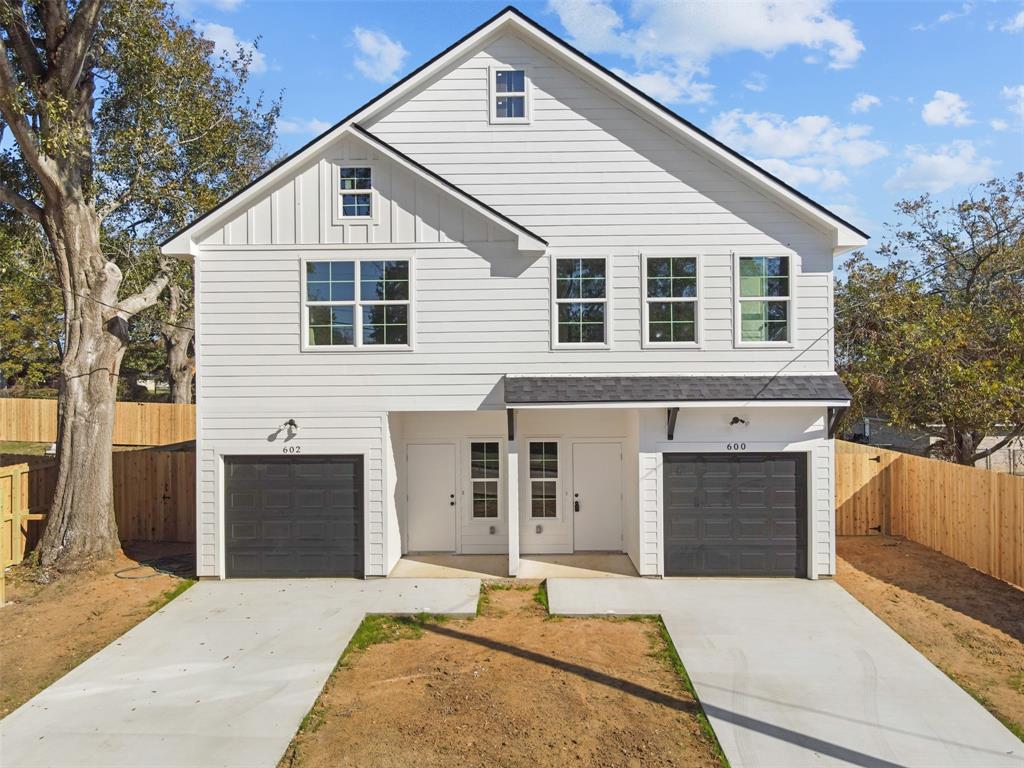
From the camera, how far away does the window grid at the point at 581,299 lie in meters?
9.97

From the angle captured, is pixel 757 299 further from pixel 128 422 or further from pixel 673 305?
pixel 128 422

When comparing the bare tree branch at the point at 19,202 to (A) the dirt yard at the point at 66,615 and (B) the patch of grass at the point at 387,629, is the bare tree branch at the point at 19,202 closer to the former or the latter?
(A) the dirt yard at the point at 66,615

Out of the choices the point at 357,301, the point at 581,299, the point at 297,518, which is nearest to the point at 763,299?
the point at 581,299

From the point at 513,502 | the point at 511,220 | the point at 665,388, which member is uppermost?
the point at 511,220

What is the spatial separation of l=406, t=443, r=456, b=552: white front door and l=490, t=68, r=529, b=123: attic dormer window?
606 cm

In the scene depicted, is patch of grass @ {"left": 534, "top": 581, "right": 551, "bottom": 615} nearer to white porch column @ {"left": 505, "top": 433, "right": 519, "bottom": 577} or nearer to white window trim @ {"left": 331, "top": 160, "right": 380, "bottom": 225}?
white porch column @ {"left": 505, "top": 433, "right": 519, "bottom": 577}

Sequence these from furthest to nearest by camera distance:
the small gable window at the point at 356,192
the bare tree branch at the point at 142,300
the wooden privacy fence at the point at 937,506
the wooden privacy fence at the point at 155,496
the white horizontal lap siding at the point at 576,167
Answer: the wooden privacy fence at the point at 155,496 < the bare tree branch at the point at 142,300 < the white horizontal lap siding at the point at 576,167 < the small gable window at the point at 356,192 < the wooden privacy fence at the point at 937,506

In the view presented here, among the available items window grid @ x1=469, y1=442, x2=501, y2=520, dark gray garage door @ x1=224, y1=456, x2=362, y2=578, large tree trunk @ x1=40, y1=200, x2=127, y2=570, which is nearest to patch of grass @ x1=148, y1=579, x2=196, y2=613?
dark gray garage door @ x1=224, y1=456, x2=362, y2=578

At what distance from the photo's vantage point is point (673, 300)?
9.92 m

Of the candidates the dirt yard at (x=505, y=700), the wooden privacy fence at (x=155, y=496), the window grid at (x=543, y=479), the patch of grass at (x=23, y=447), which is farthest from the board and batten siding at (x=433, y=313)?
the patch of grass at (x=23, y=447)

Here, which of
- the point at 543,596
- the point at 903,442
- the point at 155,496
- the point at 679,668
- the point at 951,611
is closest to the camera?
the point at 679,668

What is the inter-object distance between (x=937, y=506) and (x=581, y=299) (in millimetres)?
7858

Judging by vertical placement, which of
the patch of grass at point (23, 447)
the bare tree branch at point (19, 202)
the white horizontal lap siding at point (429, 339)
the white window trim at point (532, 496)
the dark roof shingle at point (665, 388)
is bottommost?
the patch of grass at point (23, 447)

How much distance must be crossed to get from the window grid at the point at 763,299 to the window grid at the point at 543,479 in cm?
400
